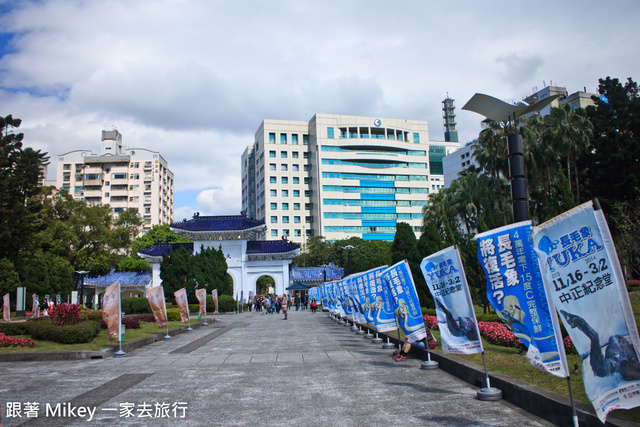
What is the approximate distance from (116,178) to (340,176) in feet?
150

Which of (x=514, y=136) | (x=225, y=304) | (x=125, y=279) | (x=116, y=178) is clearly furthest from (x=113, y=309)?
(x=116, y=178)

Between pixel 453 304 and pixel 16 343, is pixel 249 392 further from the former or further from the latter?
pixel 16 343

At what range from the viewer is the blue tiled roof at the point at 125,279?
193 ft

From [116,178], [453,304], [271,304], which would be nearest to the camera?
[453,304]

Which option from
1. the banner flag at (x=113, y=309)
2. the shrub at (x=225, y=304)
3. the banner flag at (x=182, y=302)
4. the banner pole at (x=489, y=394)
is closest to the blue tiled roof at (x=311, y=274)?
the shrub at (x=225, y=304)

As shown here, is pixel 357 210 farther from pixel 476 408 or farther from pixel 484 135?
pixel 476 408

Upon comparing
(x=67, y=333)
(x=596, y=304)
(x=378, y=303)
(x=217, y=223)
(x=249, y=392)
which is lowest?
(x=249, y=392)

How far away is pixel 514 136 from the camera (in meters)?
9.81

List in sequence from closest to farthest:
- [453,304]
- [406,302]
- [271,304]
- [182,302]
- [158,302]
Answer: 1. [453,304]
2. [406,302]
3. [158,302]
4. [182,302]
5. [271,304]

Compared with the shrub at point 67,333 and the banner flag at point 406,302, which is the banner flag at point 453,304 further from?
the shrub at point 67,333

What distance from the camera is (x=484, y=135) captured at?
3588 centimetres

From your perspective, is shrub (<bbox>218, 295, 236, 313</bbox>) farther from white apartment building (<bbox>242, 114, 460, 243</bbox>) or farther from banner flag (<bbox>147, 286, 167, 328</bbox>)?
white apartment building (<bbox>242, 114, 460, 243</bbox>)

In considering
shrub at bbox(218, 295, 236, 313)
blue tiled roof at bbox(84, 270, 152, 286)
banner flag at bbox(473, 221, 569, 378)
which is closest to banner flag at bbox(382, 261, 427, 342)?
banner flag at bbox(473, 221, 569, 378)

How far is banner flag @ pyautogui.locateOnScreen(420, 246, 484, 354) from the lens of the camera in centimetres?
816
